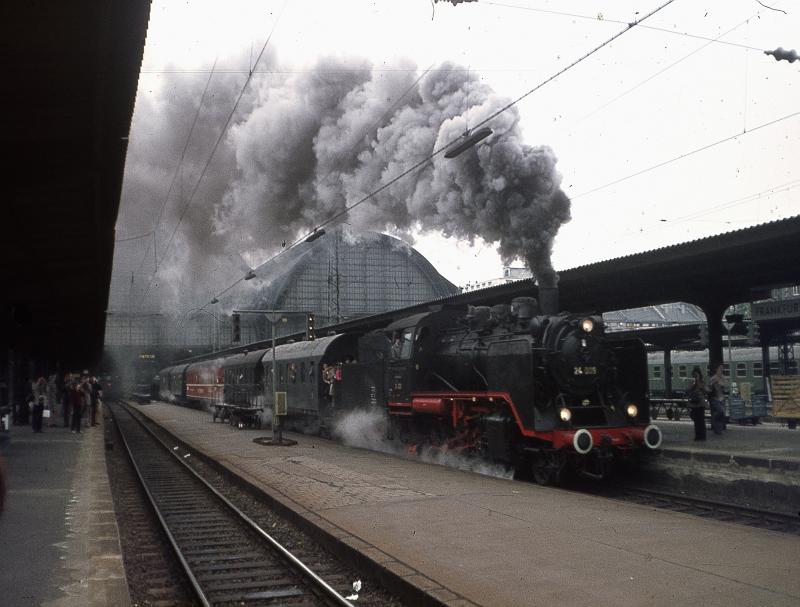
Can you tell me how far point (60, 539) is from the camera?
7363 mm

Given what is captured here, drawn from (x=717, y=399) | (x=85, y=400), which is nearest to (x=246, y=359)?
(x=85, y=400)

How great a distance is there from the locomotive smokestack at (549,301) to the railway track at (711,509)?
9.28ft

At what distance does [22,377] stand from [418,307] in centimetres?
1606

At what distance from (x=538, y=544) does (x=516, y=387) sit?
4749mm

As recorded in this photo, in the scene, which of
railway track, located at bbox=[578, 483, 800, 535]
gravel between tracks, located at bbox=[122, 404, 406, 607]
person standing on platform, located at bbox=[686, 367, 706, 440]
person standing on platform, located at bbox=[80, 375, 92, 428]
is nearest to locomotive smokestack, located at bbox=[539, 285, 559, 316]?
railway track, located at bbox=[578, 483, 800, 535]

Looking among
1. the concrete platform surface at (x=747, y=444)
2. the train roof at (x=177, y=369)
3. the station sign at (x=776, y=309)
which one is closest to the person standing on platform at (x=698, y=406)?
the concrete platform surface at (x=747, y=444)

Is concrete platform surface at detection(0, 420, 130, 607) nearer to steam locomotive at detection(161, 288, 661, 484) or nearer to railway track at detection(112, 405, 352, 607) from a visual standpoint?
railway track at detection(112, 405, 352, 607)

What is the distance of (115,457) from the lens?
1888 cm

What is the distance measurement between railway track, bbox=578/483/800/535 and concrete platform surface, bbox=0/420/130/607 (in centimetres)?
678

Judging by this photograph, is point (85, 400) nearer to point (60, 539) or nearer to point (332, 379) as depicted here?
point (332, 379)

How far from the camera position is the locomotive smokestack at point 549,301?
12438mm

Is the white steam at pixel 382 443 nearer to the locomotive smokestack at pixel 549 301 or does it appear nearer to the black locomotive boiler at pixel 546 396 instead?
the black locomotive boiler at pixel 546 396

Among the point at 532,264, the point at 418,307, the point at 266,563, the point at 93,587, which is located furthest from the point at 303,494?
the point at 418,307

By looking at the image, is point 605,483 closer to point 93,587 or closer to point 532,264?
point 532,264
